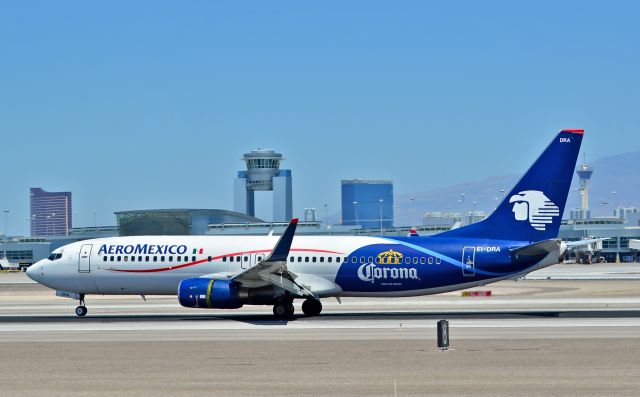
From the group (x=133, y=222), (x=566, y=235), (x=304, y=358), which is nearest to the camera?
(x=304, y=358)

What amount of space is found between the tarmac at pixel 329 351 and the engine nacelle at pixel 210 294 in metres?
0.92

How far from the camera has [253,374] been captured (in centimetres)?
2595

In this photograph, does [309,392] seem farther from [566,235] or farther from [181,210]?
[566,235]

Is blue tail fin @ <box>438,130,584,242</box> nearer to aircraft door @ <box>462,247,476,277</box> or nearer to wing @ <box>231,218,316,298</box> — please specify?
aircraft door @ <box>462,247,476,277</box>

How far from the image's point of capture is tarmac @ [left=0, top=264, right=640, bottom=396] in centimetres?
2377

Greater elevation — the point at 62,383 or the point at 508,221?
→ the point at 508,221

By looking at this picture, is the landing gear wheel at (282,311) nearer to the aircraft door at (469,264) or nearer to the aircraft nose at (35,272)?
the aircraft door at (469,264)

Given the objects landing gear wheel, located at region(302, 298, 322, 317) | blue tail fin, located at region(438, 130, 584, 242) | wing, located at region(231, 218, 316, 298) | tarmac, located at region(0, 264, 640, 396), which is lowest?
tarmac, located at region(0, 264, 640, 396)

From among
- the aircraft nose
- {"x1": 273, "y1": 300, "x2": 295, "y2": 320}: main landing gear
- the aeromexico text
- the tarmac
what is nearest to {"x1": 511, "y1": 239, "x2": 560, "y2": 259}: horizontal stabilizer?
the tarmac

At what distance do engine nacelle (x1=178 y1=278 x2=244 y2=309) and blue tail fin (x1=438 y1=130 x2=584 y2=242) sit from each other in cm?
1108

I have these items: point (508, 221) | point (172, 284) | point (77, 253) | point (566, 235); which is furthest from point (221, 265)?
point (566, 235)

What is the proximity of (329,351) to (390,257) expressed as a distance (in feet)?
47.7

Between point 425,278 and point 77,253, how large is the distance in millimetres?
15963

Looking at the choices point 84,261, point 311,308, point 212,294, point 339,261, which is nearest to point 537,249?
point 339,261
